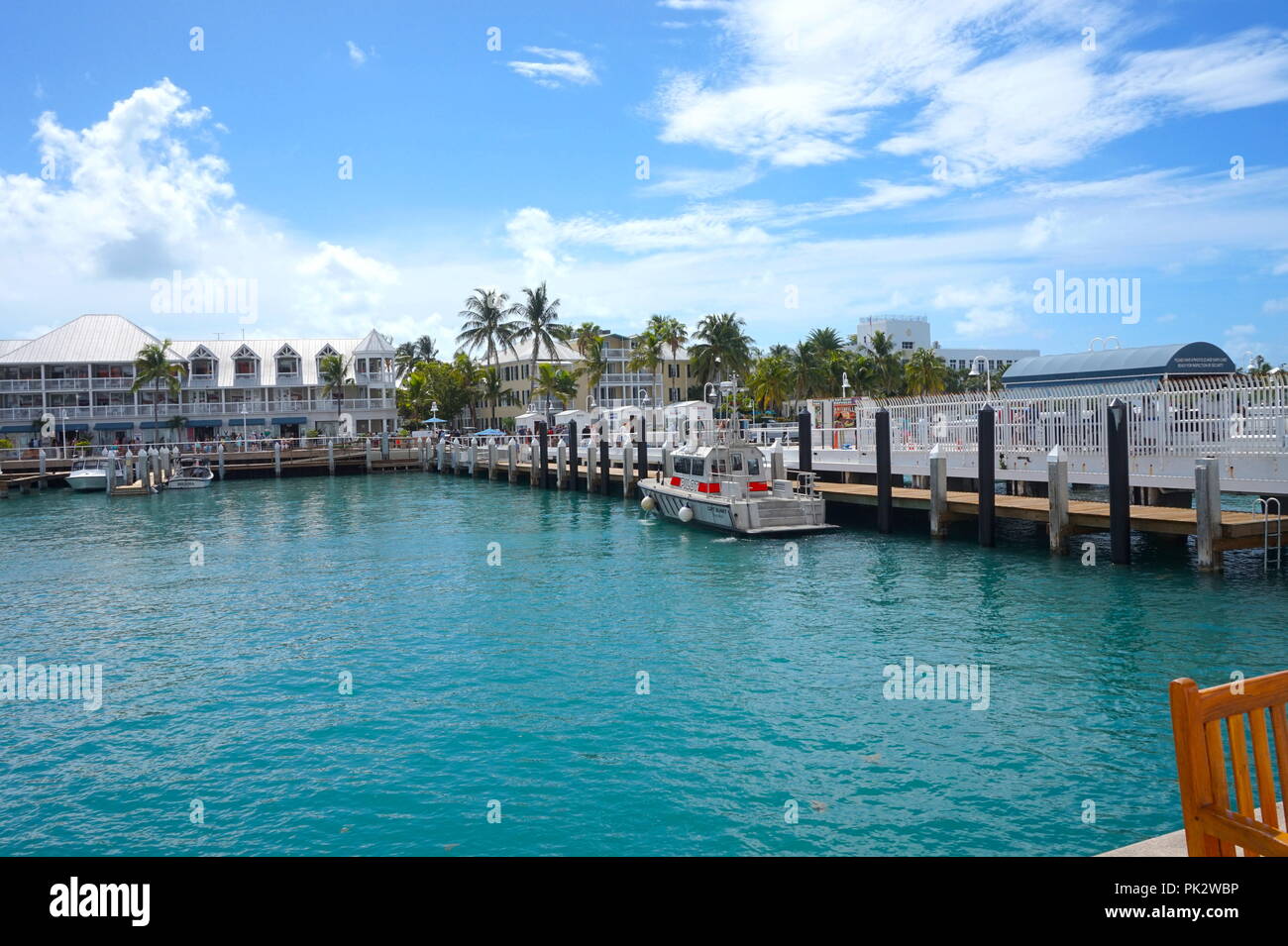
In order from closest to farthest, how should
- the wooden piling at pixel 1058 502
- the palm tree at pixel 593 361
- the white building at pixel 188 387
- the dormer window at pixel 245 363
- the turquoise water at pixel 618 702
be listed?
the turquoise water at pixel 618 702 → the wooden piling at pixel 1058 502 → the white building at pixel 188 387 → the dormer window at pixel 245 363 → the palm tree at pixel 593 361

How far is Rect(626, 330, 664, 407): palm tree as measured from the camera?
9288 cm

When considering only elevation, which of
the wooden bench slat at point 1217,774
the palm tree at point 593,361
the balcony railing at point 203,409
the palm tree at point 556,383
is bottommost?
the wooden bench slat at point 1217,774

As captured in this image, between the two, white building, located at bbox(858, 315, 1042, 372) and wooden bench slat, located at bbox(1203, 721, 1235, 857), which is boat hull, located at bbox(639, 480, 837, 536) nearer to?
wooden bench slat, located at bbox(1203, 721, 1235, 857)

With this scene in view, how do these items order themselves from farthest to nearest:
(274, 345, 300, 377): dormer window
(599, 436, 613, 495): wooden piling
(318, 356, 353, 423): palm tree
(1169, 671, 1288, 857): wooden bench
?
(274, 345, 300, 377): dormer window → (318, 356, 353, 423): palm tree → (599, 436, 613, 495): wooden piling → (1169, 671, 1288, 857): wooden bench

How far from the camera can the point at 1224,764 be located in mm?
5074

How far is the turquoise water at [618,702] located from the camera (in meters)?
10.5

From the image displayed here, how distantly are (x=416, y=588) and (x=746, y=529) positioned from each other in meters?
11.0

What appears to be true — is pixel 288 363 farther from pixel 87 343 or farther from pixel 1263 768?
pixel 1263 768

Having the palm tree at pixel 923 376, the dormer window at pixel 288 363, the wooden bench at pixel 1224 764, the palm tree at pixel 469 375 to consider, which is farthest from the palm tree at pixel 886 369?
the wooden bench at pixel 1224 764

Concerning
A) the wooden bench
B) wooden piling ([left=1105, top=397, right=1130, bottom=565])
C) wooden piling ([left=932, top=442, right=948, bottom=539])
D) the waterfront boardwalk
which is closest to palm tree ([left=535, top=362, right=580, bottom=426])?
the waterfront boardwalk

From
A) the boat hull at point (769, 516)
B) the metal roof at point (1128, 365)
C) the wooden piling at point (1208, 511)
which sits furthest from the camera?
the metal roof at point (1128, 365)

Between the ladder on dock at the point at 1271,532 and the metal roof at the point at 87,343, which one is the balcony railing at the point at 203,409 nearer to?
the metal roof at the point at 87,343

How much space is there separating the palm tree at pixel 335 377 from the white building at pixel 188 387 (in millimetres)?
359

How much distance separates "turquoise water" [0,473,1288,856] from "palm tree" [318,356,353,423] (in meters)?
59.8
